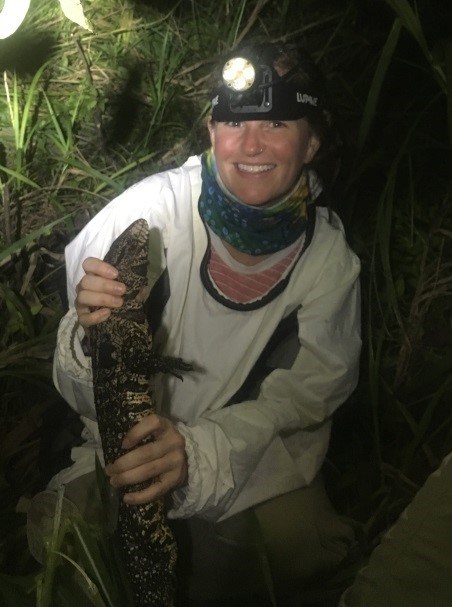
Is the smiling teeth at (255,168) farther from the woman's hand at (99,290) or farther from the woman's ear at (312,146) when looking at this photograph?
the woman's hand at (99,290)

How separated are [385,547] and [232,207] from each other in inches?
38.8

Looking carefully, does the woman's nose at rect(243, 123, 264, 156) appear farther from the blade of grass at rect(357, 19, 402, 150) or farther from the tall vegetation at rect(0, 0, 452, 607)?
the tall vegetation at rect(0, 0, 452, 607)

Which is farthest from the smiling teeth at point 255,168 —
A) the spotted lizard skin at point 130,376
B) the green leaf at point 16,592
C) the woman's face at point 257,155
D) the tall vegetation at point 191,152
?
the green leaf at point 16,592

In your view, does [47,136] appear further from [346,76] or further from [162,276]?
[346,76]

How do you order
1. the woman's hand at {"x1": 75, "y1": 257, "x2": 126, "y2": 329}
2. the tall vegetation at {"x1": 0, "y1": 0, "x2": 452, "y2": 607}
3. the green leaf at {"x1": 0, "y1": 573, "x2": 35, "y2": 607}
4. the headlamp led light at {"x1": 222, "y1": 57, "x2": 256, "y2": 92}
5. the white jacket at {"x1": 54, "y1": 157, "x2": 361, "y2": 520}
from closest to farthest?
the green leaf at {"x1": 0, "y1": 573, "x2": 35, "y2": 607}, the woman's hand at {"x1": 75, "y1": 257, "x2": 126, "y2": 329}, the headlamp led light at {"x1": 222, "y1": 57, "x2": 256, "y2": 92}, the white jacket at {"x1": 54, "y1": 157, "x2": 361, "y2": 520}, the tall vegetation at {"x1": 0, "y1": 0, "x2": 452, "y2": 607}

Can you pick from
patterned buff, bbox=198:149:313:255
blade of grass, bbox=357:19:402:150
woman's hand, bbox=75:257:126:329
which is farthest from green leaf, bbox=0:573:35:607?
blade of grass, bbox=357:19:402:150

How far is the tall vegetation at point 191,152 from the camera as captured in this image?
6.70ft

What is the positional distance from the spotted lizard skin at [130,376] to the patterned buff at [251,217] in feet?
0.93

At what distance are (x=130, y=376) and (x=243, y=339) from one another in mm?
451

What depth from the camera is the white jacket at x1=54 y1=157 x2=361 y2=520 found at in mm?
1618

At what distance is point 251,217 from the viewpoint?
5.16 ft

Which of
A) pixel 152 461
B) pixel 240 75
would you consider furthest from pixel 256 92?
pixel 152 461

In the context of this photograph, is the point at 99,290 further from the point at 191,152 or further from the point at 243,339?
the point at 191,152

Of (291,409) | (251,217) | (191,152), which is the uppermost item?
(191,152)
